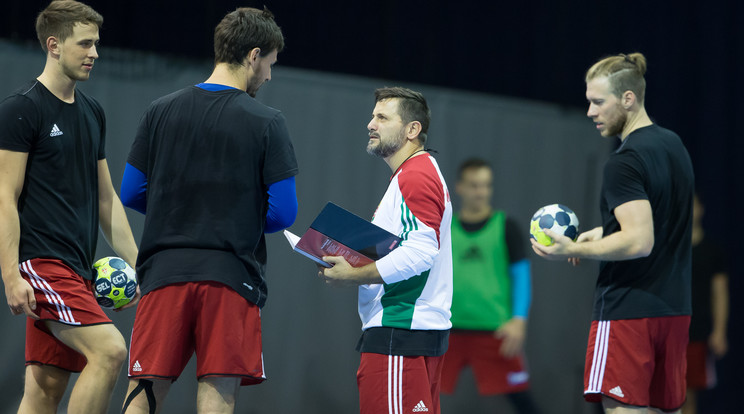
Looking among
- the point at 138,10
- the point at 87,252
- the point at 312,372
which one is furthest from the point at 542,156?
the point at 87,252

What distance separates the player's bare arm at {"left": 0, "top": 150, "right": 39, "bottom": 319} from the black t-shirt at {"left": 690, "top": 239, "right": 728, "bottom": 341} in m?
4.16

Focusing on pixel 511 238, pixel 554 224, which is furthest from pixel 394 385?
pixel 511 238

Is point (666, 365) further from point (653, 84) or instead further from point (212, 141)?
point (653, 84)

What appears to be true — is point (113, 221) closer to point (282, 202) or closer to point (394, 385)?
point (282, 202)

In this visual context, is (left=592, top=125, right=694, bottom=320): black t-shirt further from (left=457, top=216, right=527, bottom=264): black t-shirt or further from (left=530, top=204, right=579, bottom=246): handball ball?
(left=457, top=216, right=527, bottom=264): black t-shirt

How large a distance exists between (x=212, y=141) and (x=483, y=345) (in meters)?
3.57

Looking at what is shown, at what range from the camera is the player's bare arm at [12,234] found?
2.74 metres

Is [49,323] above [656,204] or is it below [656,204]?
below

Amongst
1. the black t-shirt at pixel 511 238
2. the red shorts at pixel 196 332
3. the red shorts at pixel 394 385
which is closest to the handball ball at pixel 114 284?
the red shorts at pixel 196 332

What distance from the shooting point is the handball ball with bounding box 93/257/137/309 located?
3027 mm

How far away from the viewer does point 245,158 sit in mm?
2459

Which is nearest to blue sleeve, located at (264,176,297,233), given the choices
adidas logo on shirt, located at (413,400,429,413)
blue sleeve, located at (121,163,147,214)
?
blue sleeve, located at (121,163,147,214)

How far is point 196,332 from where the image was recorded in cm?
244

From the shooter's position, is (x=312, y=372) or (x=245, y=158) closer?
(x=245, y=158)
